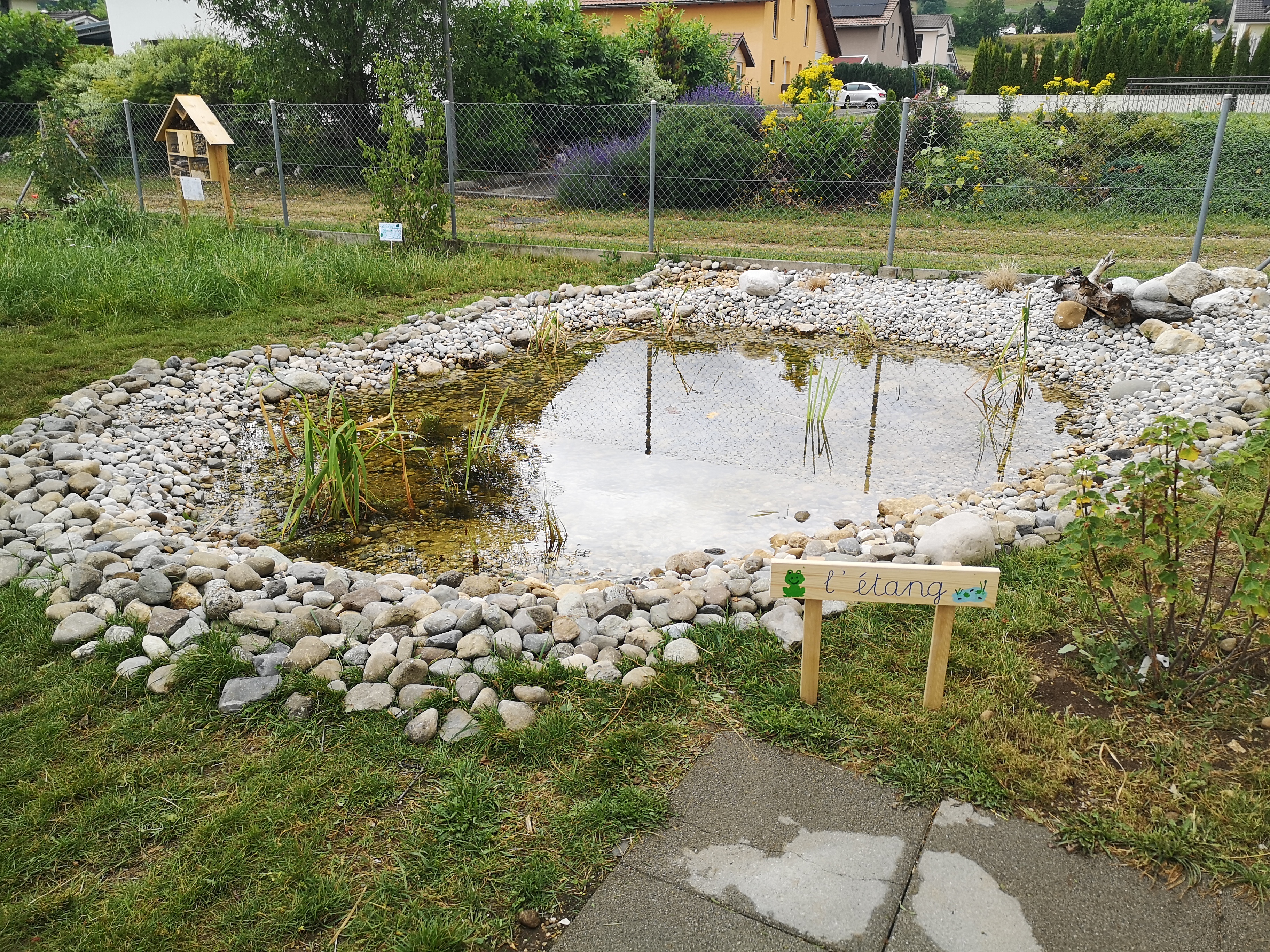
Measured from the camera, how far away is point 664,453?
5.77 meters

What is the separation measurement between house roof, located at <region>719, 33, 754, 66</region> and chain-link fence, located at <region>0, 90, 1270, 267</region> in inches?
479

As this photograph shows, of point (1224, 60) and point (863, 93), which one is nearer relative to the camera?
point (1224, 60)

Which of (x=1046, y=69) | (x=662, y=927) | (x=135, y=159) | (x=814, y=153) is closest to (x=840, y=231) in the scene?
(x=814, y=153)

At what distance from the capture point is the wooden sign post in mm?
2693

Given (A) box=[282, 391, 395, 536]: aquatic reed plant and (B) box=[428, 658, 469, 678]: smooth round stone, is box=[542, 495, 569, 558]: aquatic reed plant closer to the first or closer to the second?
(A) box=[282, 391, 395, 536]: aquatic reed plant

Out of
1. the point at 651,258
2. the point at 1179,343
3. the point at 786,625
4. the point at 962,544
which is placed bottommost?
the point at 786,625

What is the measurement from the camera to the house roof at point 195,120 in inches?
405

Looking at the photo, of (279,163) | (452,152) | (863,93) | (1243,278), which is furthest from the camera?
(863,93)

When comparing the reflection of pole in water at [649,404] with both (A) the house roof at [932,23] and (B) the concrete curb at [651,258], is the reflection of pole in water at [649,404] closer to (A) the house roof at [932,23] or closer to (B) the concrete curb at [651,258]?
(B) the concrete curb at [651,258]

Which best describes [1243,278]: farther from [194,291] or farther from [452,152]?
[194,291]

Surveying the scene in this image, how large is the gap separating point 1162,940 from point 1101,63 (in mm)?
33382

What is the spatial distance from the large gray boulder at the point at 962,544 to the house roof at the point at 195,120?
358 inches

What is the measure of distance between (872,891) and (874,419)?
446 cm

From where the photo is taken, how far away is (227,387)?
6469 mm
